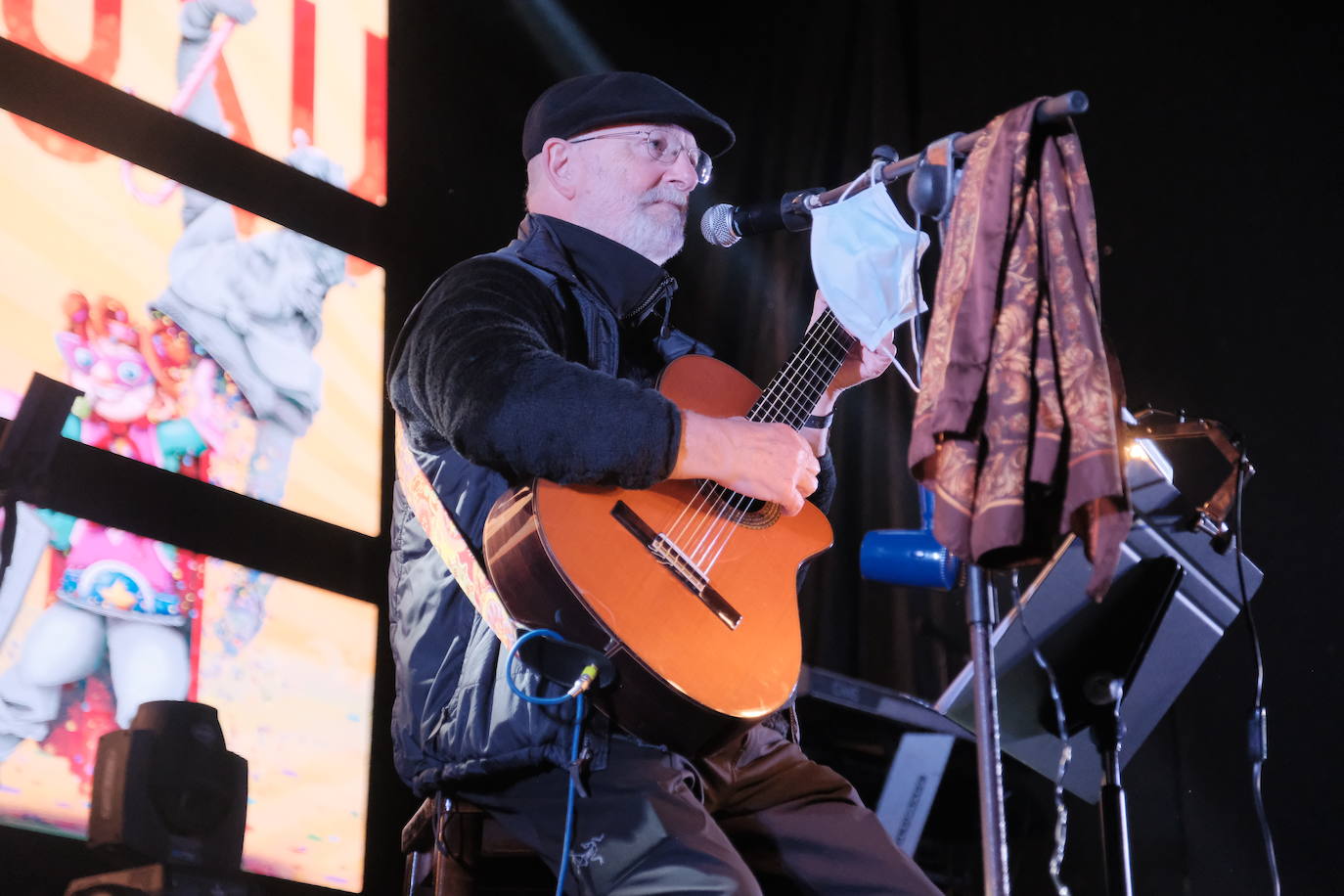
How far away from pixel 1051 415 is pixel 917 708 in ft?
3.71

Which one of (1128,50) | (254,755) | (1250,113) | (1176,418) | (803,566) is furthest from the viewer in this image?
(1128,50)

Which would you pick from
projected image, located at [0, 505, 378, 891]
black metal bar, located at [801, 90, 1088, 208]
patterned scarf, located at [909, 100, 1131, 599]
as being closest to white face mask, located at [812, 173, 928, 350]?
black metal bar, located at [801, 90, 1088, 208]

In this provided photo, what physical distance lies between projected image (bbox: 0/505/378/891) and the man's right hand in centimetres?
179

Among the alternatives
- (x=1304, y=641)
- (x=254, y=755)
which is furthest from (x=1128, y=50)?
(x=254, y=755)

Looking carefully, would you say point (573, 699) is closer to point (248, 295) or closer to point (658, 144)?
point (658, 144)

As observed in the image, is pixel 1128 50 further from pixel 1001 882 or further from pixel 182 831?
pixel 182 831

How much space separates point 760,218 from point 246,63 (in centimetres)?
238

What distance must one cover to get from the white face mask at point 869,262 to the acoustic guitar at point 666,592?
348mm

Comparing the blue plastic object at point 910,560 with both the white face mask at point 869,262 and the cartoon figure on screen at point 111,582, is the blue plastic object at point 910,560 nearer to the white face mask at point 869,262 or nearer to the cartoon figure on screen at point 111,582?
the white face mask at point 869,262

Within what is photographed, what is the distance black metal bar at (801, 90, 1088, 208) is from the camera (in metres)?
1.74

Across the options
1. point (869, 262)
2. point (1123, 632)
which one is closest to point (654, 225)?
point (869, 262)

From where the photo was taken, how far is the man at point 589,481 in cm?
187

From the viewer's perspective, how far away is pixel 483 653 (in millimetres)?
2018

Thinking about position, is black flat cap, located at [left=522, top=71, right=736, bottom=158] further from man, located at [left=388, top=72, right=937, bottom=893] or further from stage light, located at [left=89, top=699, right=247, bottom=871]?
stage light, located at [left=89, top=699, right=247, bottom=871]
